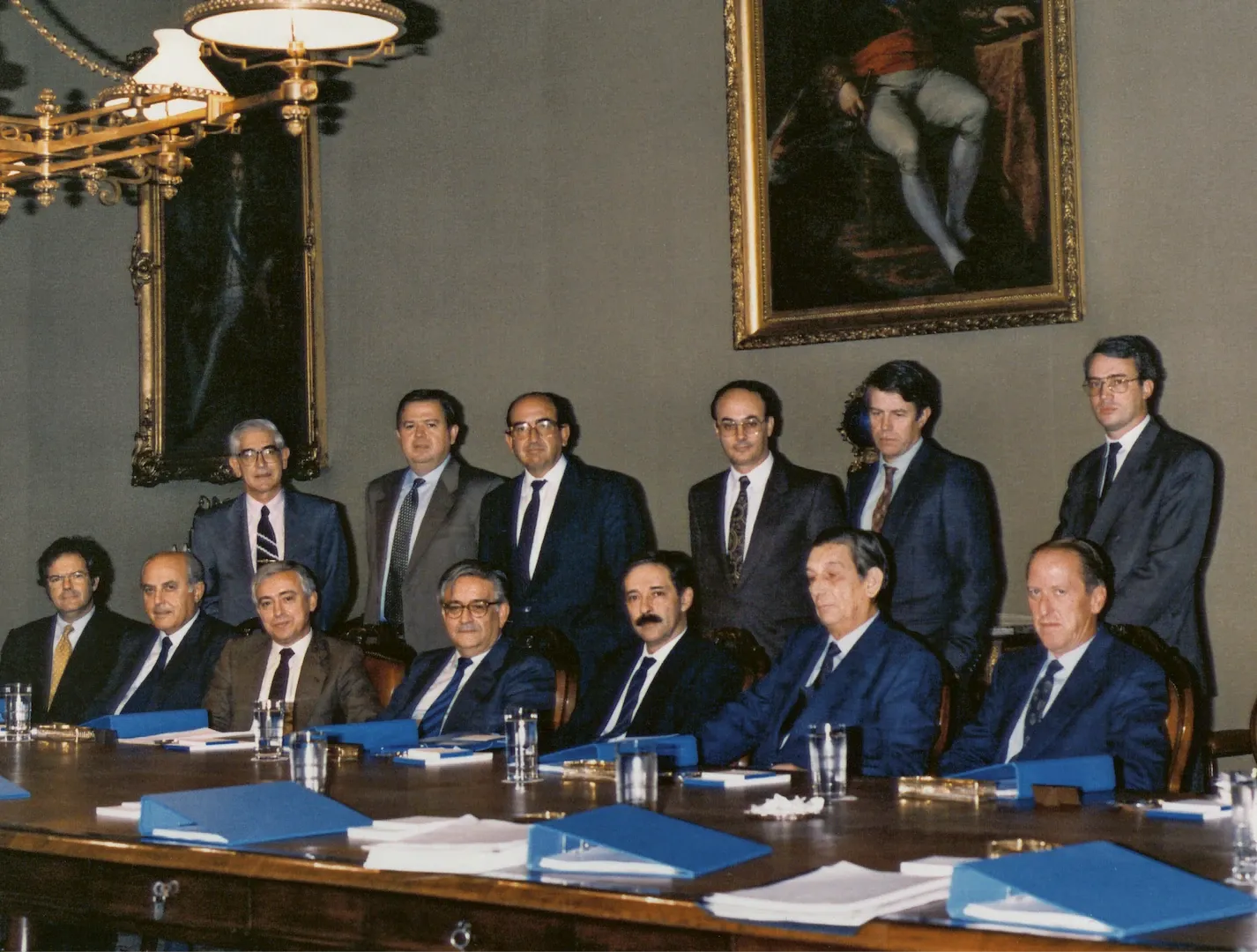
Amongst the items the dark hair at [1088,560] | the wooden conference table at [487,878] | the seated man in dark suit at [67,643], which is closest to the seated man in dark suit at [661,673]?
the dark hair at [1088,560]

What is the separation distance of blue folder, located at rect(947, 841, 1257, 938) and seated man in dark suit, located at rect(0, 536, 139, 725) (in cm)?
506

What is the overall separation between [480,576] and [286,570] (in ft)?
2.49

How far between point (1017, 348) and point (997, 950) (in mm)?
4372

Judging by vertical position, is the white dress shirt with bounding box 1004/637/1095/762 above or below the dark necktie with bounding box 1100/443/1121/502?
below

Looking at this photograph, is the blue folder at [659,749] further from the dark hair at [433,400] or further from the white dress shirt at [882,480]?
the dark hair at [433,400]

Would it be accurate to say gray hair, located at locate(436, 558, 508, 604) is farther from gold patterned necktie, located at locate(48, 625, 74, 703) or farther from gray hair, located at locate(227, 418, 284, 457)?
gold patterned necktie, located at locate(48, 625, 74, 703)

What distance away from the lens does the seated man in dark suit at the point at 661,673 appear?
16.9 feet

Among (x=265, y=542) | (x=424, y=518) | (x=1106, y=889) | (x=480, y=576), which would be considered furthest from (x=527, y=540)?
(x=1106, y=889)

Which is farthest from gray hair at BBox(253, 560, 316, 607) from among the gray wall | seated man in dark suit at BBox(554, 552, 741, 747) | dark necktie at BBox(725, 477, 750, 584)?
the gray wall

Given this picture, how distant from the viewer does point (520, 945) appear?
268cm

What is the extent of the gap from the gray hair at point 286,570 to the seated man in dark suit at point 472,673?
47 centimetres

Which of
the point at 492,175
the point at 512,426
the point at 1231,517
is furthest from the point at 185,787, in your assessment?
the point at 492,175

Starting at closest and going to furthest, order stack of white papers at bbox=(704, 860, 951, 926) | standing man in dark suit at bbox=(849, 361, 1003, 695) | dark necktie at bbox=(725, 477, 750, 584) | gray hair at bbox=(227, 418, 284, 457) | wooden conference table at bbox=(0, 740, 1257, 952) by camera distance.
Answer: stack of white papers at bbox=(704, 860, 951, 926) → wooden conference table at bbox=(0, 740, 1257, 952) → standing man in dark suit at bbox=(849, 361, 1003, 695) → dark necktie at bbox=(725, 477, 750, 584) → gray hair at bbox=(227, 418, 284, 457)

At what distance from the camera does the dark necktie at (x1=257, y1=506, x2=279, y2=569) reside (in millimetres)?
6992
